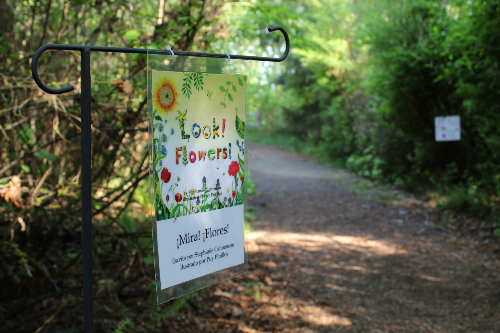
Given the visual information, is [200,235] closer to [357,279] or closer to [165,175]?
[165,175]

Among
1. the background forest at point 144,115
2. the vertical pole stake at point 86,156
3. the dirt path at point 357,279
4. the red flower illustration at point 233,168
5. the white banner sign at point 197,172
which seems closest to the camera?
the vertical pole stake at point 86,156

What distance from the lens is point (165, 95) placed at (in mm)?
1523

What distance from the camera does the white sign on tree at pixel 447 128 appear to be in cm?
739

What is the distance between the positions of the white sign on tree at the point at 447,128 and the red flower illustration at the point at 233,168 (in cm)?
686

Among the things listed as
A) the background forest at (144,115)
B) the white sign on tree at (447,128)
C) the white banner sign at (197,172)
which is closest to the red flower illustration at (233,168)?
the white banner sign at (197,172)

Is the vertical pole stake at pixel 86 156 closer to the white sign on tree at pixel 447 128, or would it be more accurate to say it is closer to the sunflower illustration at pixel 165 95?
the sunflower illustration at pixel 165 95

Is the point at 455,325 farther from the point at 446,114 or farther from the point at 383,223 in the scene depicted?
the point at 446,114

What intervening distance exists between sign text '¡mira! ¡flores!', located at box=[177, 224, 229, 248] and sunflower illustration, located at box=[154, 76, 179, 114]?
0.53 meters

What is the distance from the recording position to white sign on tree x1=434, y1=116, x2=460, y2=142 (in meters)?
7.39

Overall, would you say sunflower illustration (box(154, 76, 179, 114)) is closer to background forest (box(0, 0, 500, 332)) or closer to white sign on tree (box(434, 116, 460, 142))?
background forest (box(0, 0, 500, 332))

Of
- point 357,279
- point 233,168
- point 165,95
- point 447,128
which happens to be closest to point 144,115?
point 233,168

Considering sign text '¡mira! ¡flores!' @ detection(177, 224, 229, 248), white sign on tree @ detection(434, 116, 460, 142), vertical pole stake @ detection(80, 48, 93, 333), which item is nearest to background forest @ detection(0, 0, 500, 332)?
white sign on tree @ detection(434, 116, 460, 142)

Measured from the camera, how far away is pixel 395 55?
782cm

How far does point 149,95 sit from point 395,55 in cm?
745
